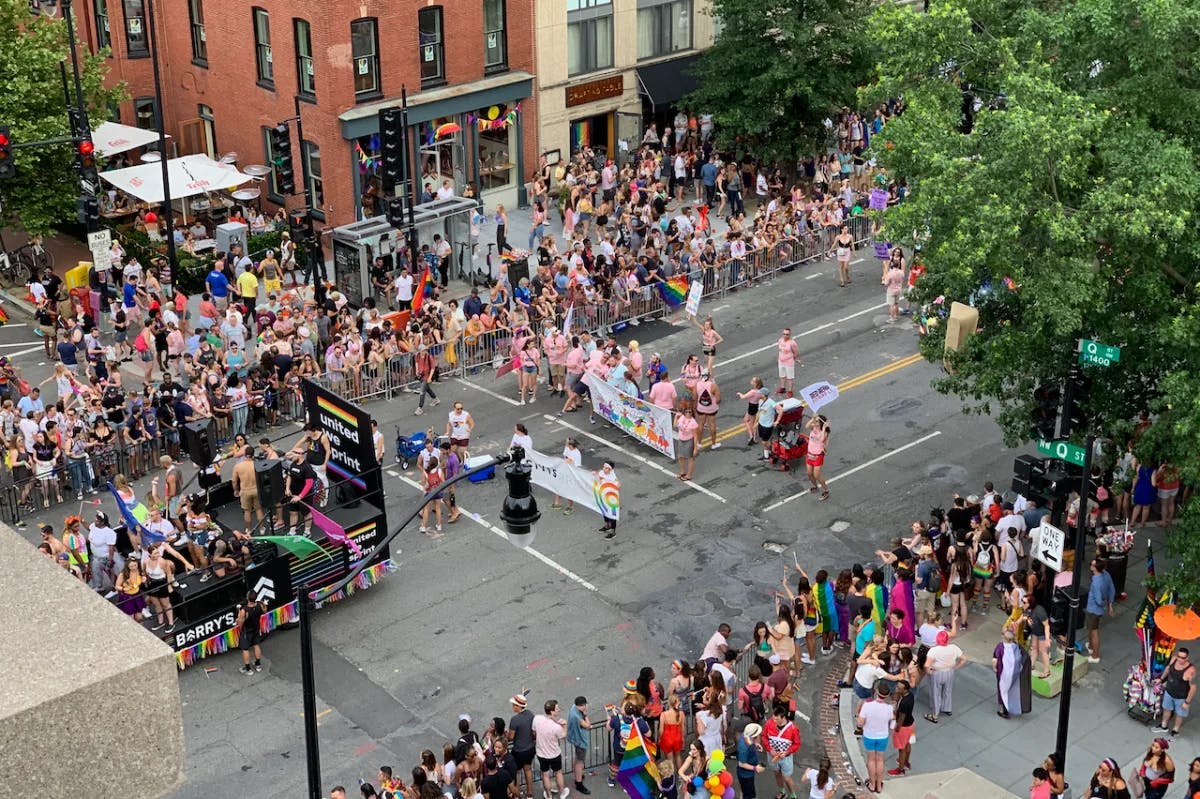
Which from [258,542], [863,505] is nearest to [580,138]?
→ [863,505]

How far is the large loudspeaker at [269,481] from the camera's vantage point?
22.7 metres

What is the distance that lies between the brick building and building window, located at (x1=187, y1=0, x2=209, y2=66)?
0.04 m

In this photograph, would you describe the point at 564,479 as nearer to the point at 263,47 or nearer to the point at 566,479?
the point at 566,479

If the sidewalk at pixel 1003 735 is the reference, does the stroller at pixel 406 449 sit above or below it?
above

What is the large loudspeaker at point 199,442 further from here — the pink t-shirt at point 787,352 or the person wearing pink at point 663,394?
the pink t-shirt at point 787,352

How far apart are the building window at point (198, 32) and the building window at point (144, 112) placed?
2.72 m

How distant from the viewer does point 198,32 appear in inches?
1655

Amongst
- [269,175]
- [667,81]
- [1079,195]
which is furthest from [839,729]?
[667,81]

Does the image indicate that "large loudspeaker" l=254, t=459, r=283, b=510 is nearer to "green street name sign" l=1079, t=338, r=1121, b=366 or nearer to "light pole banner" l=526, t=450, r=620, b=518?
"light pole banner" l=526, t=450, r=620, b=518

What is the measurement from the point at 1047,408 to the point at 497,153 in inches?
992

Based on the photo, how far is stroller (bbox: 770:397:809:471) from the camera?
2731 cm

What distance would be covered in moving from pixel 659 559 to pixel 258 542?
257 inches

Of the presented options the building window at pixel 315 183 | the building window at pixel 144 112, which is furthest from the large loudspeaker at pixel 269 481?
the building window at pixel 144 112

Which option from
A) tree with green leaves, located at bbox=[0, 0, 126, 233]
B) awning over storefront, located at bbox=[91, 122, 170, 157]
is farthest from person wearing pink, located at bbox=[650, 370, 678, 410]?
awning over storefront, located at bbox=[91, 122, 170, 157]
